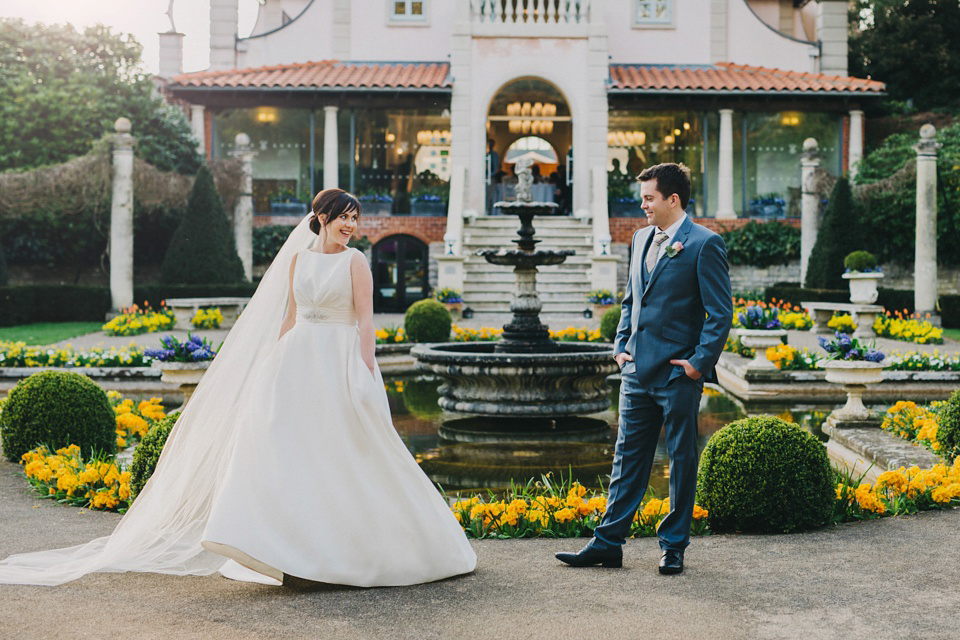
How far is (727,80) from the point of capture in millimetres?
26766

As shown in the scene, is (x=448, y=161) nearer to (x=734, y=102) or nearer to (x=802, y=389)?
(x=734, y=102)

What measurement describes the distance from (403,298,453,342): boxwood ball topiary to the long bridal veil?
1026 centimetres

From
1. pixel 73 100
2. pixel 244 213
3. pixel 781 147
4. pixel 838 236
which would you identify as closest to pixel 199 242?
pixel 244 213

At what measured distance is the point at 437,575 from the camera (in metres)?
4.66

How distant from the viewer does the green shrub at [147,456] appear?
6.07m

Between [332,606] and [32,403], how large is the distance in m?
4.41

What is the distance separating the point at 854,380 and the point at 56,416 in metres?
6.27

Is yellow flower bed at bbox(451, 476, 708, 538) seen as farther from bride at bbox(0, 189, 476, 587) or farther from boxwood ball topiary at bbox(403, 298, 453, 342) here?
boxwood ball topiary at bbox(403, 298, 453, 342)

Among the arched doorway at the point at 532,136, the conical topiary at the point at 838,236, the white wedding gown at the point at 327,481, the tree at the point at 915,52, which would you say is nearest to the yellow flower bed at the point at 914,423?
the white wedding gown at the point at 327,481

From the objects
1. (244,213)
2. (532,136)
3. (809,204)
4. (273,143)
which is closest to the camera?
(809,204)

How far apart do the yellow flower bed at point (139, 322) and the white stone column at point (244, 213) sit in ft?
10.7

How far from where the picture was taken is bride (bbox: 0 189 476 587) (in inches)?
179

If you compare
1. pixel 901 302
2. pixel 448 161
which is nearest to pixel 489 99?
pixel 448 161

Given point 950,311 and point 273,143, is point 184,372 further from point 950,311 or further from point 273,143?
point 273,143
